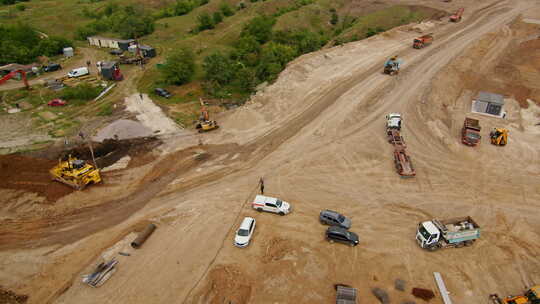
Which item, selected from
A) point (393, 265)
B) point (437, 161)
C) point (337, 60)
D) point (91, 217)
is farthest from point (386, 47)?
point (91, 217)

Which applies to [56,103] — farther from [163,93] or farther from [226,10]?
[226,10]

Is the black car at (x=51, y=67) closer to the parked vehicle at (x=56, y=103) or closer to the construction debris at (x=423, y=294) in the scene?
the parked vehicle at (x=56, y=103)

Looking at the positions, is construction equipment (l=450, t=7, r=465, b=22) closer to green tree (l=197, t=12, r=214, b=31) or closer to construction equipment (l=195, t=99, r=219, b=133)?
green tree (l=197, t=12, r=214, b=31)

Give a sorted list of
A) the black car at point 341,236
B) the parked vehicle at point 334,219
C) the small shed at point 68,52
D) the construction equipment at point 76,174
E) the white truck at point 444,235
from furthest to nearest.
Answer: the small shed at point 68,52, the construction equipment at point 76,174, the parked vehicle at point 334,219, the black car at point 341,236, the white truck at point 444,235

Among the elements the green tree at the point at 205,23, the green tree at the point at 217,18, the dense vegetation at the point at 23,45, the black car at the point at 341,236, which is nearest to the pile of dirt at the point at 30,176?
the black car at the point at 341,236

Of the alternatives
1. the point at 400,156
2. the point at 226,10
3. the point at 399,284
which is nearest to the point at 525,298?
the point at 399,284
